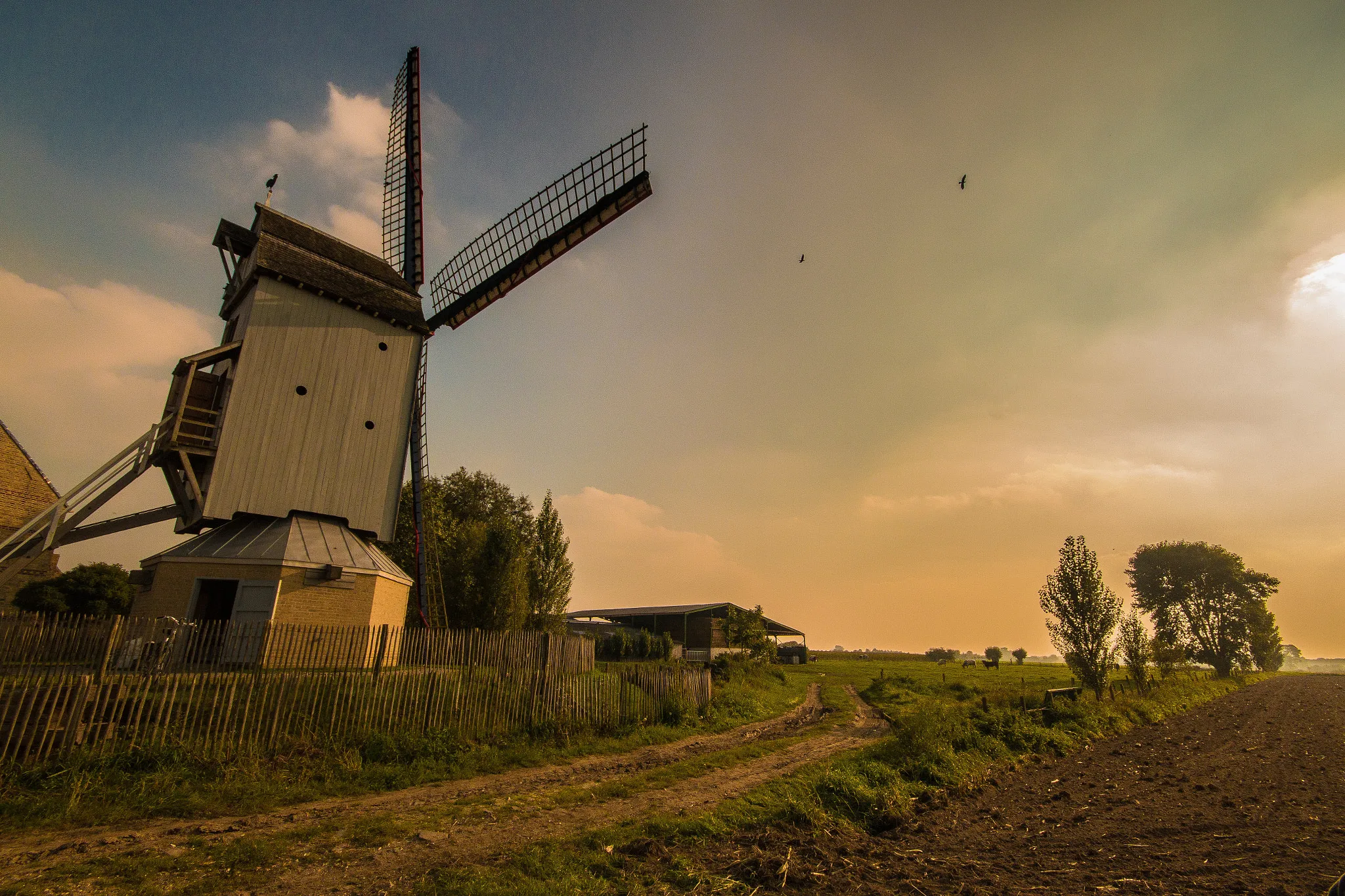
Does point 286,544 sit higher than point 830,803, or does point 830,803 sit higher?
point 286,544

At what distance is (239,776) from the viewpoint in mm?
10383

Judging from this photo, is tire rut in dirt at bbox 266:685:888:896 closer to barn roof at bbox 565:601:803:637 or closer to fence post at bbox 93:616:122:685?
fence post at bbox 93:616:122:685

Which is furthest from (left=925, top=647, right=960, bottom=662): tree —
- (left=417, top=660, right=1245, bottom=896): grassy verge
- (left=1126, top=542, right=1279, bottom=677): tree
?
(left=417, top=660, right=1245, bottom=896): grassy verge

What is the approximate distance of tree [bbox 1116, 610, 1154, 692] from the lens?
1093 inches

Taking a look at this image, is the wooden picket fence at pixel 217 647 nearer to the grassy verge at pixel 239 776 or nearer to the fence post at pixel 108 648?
the fence post at pixel 108 648

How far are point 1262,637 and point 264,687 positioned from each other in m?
105

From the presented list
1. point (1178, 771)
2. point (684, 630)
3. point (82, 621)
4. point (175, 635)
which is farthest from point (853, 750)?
point (684, 630)

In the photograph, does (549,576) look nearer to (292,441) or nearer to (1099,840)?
(292,441)

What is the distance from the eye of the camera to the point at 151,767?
10008mm

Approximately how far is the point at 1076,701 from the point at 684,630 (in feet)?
107

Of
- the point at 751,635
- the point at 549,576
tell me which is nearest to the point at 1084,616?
the point at 751,635

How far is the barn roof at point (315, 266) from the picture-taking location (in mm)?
20125

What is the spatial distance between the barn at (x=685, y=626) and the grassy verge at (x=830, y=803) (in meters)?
26.5

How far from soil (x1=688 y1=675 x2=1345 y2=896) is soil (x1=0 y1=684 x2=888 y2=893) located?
2.79m
